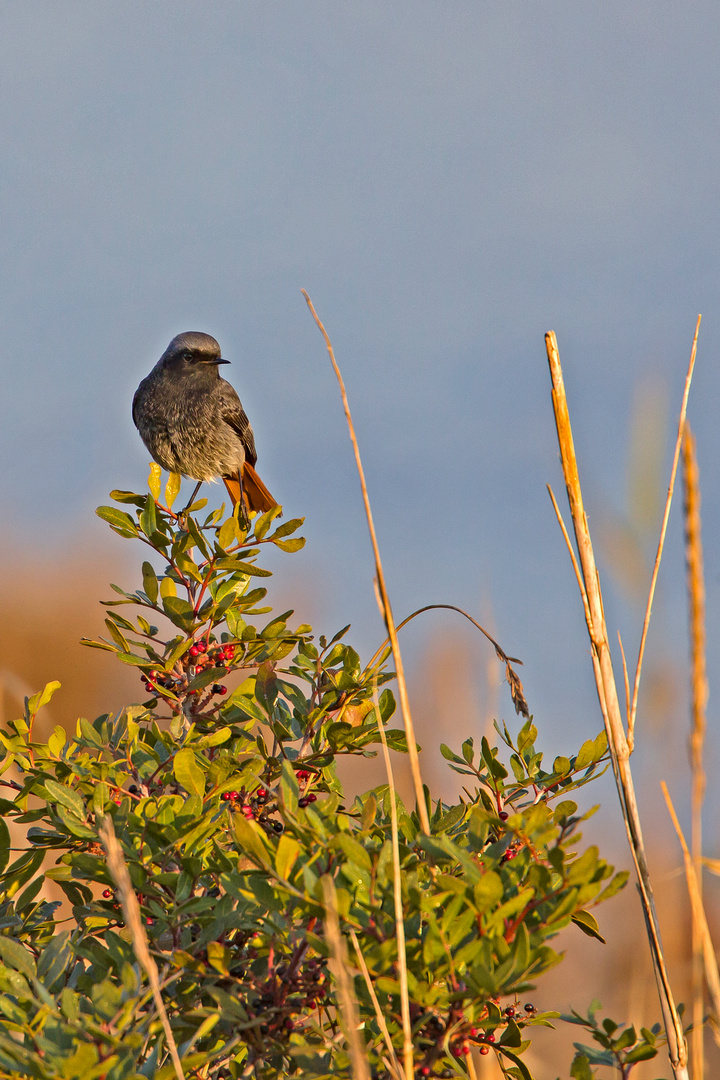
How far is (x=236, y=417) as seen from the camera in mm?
5375

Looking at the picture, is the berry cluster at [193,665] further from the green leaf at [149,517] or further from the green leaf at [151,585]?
the green leaf at [149,517]

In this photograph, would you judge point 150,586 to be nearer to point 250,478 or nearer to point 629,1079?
point 629,1079

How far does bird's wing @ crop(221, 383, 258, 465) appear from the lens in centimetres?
530

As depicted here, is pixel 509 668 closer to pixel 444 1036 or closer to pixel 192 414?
pixel 444 1036

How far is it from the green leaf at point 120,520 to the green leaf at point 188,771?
2.24ft

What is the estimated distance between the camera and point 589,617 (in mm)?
1749

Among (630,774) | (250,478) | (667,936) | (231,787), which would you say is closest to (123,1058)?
(231,787)

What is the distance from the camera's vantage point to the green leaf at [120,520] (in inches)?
87.2

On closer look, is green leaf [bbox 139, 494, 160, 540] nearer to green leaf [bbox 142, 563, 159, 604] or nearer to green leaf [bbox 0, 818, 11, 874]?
Answer: green leaf [bbox 142, 563, 159, 604]

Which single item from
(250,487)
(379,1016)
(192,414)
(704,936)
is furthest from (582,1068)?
(250,487)

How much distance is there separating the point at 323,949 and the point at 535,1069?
164cm

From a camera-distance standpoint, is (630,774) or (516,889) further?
(630,774)

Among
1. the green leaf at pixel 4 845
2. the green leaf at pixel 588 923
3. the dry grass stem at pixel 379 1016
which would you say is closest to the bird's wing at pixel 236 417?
the green leaf at pixel 4 845

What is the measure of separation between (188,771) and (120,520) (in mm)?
742
